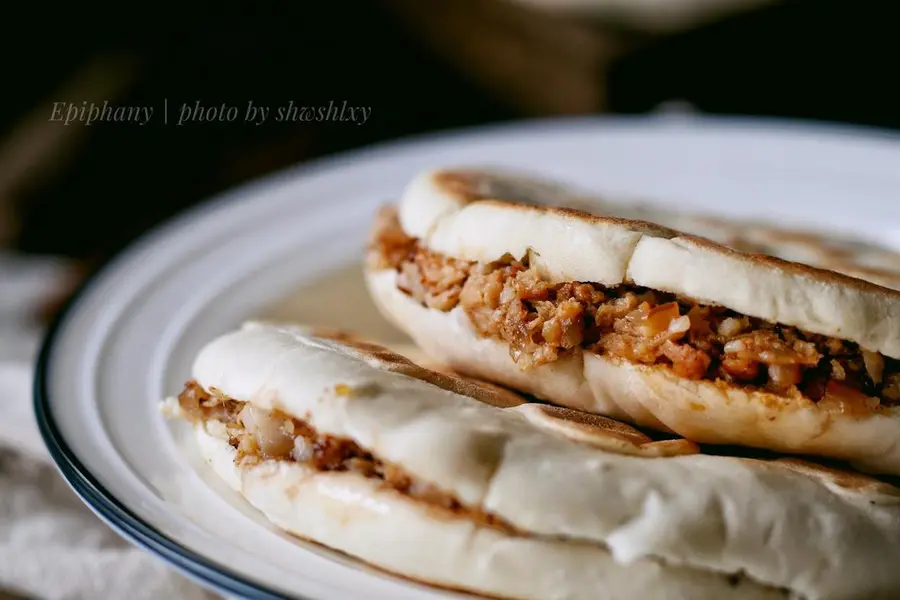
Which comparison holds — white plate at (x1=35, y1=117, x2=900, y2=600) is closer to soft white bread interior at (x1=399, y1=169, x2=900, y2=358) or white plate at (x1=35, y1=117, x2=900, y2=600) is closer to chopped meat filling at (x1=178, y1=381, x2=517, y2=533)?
chopped meat filling at (x1=178, y1=381, x2=517, y2=533)

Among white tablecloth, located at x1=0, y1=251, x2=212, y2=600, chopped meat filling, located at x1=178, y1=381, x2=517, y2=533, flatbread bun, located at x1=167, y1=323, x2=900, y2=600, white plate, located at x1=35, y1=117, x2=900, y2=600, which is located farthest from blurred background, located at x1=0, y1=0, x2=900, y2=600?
flatbread bun, located at x1=167, y1=323, x2=900, y2=600

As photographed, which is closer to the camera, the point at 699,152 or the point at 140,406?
the point at 140,406

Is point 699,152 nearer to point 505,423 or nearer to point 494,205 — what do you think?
point 494,205

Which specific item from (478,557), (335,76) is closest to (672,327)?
(478,557)

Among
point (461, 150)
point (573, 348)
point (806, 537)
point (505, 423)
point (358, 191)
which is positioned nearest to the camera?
point (806, 537)

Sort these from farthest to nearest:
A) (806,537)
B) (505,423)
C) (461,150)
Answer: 1. (461,150)
2. (505,423)
3. (806,537)

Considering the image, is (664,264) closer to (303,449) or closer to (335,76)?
(303,449)

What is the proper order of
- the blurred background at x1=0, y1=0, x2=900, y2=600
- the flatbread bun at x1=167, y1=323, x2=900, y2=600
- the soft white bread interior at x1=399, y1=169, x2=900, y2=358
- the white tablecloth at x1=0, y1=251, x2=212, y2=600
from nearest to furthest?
the flatbread bun at x1=167, y1=323, x2=900, y2=600 → the soft white bread interior at x1=399, y1=169, x2=900, y2=358 → the white tablecloth at x1=0, y1=251, x2=212, y2=600 → the blurred background at x1=0, y1=0, x2=900, y2=600

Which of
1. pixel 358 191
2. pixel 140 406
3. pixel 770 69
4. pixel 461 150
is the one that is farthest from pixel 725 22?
pixel 140 406
